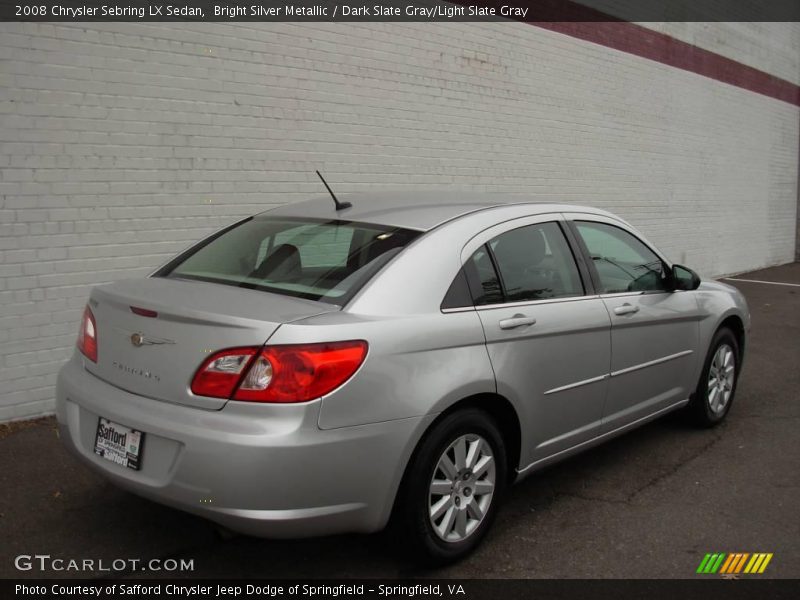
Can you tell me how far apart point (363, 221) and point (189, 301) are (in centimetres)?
101

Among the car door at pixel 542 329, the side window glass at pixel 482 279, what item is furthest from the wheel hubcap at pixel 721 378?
the side window glass at pixel 482 279

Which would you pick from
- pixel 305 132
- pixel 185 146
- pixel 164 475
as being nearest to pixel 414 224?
pixel 164 475

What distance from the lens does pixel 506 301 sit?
376cm

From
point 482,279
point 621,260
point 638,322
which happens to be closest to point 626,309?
point 638,322

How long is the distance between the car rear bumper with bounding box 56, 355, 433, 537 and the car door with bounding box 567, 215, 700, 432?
1662mm

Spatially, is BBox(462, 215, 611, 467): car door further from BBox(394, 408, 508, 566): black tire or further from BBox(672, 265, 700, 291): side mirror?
BBox(672, 265, 700, 291): side mirror

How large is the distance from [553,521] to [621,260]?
1.60 metres

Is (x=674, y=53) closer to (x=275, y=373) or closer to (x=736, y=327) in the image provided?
(x=736, y=327)

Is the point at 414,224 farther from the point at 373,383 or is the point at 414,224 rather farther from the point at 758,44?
the point at 758,44

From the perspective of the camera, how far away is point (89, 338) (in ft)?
11.6
